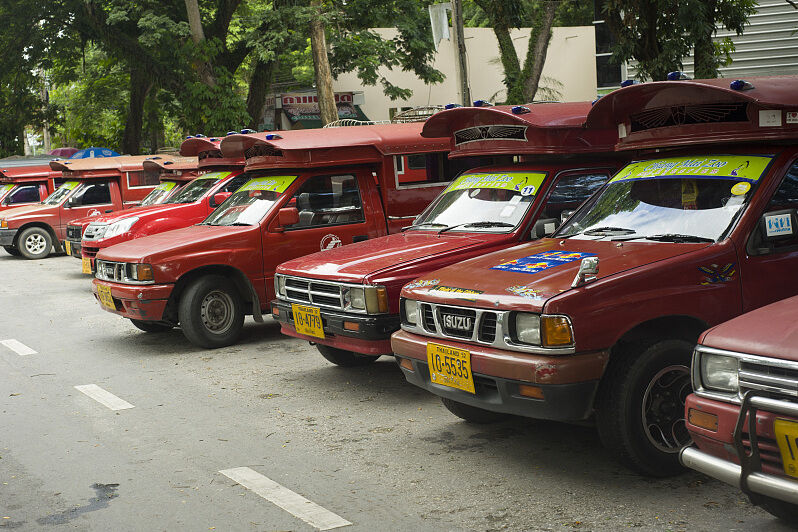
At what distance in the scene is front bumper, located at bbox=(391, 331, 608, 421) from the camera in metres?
4.83

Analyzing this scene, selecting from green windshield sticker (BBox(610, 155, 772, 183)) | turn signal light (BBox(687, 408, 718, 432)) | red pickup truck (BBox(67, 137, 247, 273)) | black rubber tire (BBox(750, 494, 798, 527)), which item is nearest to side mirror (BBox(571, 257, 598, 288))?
turn signal light (BBox(687, 408, 718, 432))

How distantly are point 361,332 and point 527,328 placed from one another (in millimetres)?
2054

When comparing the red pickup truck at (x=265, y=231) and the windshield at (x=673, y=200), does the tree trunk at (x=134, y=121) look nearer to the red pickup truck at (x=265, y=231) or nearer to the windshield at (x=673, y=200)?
the red pickup truck at (x=265, y=231)

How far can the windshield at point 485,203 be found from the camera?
24.4 feet

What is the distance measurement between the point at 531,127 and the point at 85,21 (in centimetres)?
2185

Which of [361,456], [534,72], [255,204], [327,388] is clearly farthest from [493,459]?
[534,72]

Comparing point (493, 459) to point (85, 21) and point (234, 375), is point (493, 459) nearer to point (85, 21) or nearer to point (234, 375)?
point (234, 375)

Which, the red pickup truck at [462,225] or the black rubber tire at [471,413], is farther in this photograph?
the red pickup truck at [462,225]

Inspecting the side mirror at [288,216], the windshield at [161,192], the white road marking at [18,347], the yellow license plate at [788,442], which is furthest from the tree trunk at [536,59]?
the yellow license plate at [788,442]

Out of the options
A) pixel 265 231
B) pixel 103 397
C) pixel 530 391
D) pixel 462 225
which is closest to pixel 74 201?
pixel 265 231

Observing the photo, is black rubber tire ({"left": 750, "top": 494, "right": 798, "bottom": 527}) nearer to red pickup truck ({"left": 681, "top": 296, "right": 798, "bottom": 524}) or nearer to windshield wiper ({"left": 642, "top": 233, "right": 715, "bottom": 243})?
red pickup truck ({"left": 681, "top": 296, "right": 798, "bottom": 524})

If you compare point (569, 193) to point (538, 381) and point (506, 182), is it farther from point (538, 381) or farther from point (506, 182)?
point (538, 381)

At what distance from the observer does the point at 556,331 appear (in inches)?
191

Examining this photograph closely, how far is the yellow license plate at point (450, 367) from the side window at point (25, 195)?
19.7 m
